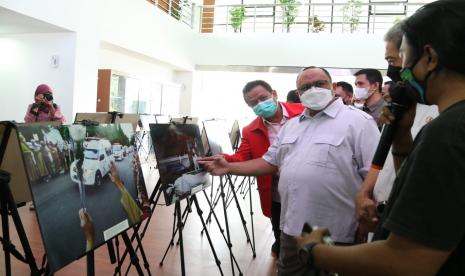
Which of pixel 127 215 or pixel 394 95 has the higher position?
pixel 394 95

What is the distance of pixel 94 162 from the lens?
5.20 feet

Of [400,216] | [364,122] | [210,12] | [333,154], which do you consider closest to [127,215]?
[333,154]

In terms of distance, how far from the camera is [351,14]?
32.3ft

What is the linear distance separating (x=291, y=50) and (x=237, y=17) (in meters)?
1.89

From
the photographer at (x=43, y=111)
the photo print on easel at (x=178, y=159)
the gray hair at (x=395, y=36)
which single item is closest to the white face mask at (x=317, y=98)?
the gray hair at (x=395, y=36)

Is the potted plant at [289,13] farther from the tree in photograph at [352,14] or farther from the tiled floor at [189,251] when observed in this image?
the tiled floor at [189,251]

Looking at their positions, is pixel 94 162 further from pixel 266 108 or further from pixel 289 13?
pixel 289 13

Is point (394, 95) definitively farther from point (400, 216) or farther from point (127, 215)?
point (127, 215)

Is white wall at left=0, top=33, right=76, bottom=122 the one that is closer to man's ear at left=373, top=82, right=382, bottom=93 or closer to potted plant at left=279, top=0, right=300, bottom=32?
man's ear at left=373, top=82, right=382, bottom=93

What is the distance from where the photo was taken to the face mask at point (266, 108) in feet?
9.05

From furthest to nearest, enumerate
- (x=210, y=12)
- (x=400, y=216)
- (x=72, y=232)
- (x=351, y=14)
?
(x=210, y=12) < (x=351, y=14) < (x=72, y=232) < (x=400, y=216)

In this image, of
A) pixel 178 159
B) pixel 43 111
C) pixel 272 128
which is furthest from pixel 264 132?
pixel 43 111

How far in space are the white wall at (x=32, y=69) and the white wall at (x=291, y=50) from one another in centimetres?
507

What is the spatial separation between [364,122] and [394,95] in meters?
0.60
